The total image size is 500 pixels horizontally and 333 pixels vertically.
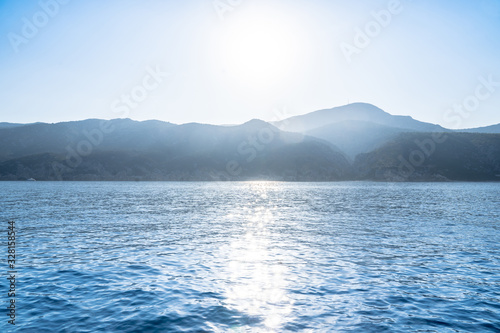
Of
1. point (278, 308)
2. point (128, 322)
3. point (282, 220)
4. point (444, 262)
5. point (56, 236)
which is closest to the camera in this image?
point (128, 322)

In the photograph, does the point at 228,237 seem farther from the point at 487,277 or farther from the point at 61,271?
the point at 487,277

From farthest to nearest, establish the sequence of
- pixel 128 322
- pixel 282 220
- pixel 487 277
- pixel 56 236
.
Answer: pixel 282 220
pixel 56 236
pixel 487 277
pixel 128 322

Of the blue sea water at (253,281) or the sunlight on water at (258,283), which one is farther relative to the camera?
the sunlight on water at (258,283)

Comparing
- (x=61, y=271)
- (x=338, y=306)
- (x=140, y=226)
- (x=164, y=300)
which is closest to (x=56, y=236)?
(x=140, y=226)

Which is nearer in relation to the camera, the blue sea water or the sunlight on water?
the blue sea water

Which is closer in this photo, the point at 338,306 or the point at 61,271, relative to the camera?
the point at 338,306

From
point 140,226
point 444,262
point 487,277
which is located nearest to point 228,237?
point 140,226

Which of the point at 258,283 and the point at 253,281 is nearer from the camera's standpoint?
the point at 258,283

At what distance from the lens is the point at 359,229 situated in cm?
4678

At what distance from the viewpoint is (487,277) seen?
23.9m

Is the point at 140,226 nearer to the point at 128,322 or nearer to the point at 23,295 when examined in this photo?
the point at 23,295

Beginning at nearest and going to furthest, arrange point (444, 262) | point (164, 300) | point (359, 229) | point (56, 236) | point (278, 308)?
point (278, 308) → point (164, 300) → point (444, 262) → point (56, 236) → point (359, 229)

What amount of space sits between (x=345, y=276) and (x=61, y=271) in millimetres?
20717

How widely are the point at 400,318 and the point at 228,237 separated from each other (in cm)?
2570
